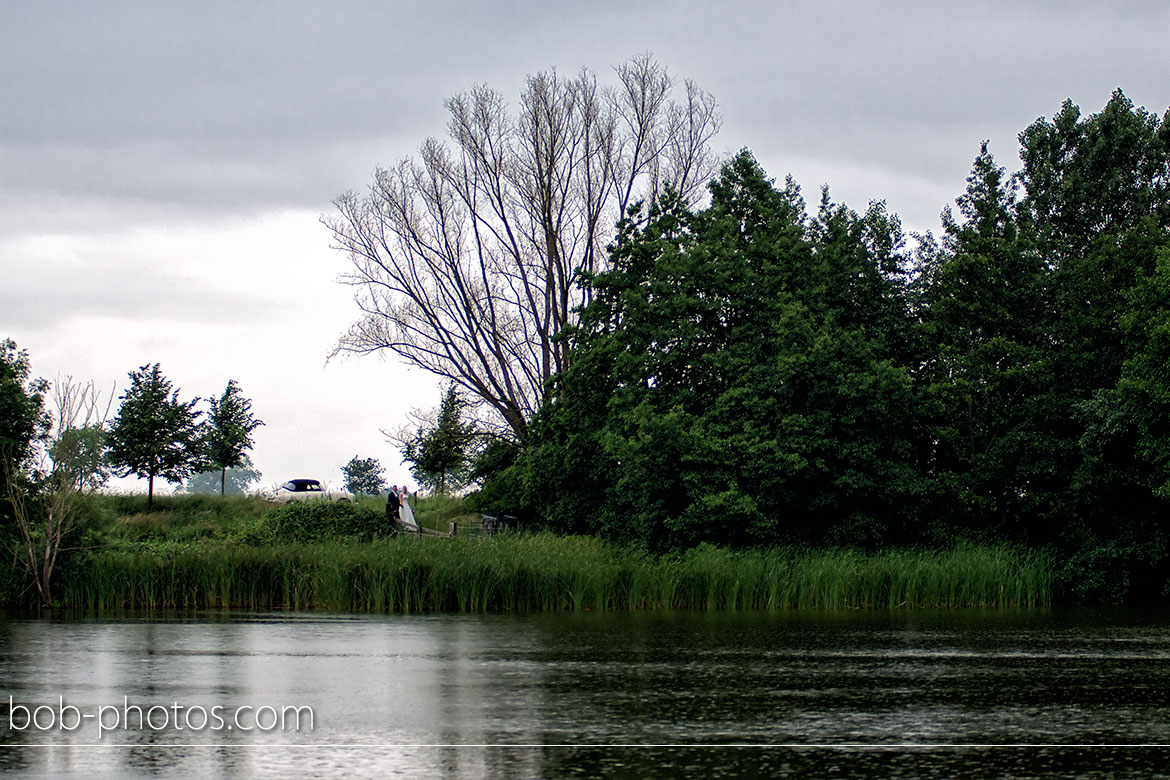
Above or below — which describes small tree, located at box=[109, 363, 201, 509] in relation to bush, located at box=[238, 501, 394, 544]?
above

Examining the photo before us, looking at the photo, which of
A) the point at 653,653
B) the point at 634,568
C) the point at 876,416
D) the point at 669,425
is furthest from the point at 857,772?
the point at 876,416

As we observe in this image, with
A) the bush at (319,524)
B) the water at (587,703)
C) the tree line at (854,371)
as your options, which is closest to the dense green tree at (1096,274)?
the tree line at (854,371)

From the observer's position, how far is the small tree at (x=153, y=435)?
53.8 m

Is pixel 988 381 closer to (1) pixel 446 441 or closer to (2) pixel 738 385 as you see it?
(2) pixel 738 385

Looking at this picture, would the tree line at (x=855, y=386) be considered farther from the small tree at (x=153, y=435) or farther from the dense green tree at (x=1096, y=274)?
the small tree at (x=153, y=435)

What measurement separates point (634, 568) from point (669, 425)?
302 inches

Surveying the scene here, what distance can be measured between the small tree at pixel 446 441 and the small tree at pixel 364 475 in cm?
3965

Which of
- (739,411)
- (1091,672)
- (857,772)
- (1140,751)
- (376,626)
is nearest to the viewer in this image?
(857,772)

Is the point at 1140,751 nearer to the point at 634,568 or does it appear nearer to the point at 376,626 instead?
the point at 376,626

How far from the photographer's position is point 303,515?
121 ft

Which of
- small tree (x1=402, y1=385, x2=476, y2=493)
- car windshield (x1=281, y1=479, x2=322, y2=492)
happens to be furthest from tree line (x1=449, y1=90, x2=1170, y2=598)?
car windshield (x1=281, y1=479, x2=322, y2=492)

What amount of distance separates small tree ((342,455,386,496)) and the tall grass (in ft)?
217

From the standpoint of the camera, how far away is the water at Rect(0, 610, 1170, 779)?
348 inches

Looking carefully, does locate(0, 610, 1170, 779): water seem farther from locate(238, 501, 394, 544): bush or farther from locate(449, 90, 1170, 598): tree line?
locate(449, 90, 1170, 598): tree line
